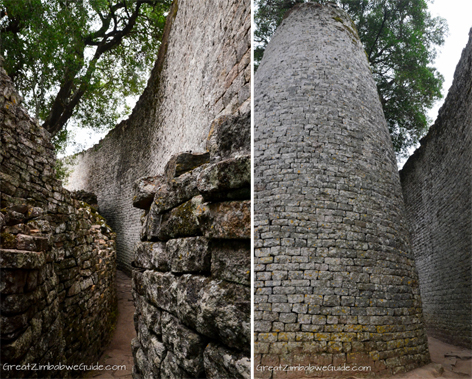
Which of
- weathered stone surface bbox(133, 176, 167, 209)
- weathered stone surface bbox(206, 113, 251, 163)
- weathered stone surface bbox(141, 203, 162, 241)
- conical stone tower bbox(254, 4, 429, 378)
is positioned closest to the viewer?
weathered stone surface bbox(206, 113, 251, 163)

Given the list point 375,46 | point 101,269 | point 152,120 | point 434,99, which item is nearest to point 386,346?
point 101,269

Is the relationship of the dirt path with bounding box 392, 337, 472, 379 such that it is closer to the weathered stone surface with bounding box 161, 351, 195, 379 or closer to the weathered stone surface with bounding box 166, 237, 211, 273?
the weathered stone surface with bounding box 161, 351, 195, 379

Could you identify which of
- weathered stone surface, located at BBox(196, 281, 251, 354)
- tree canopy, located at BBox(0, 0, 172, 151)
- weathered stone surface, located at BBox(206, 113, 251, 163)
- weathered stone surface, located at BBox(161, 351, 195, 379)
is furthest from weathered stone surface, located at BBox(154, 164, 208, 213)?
tree canopy, located at BBox(0, 0, 172, 151)

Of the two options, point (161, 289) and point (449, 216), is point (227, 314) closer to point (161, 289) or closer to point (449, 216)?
point (161, 289)

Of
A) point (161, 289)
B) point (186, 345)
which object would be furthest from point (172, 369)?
point (161, 289)

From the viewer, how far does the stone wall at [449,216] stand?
6965 millimetres

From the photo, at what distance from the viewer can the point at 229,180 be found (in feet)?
4.32

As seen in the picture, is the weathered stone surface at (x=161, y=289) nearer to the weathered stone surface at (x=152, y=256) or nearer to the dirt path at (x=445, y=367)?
the weathered stone surface at (x=152, y=256)

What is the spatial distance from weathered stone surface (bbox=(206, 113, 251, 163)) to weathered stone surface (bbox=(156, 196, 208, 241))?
0.90 feet

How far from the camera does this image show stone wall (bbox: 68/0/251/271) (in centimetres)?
225

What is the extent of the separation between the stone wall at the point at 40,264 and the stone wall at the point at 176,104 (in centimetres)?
180

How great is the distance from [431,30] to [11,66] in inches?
436

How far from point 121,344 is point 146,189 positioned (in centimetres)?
401

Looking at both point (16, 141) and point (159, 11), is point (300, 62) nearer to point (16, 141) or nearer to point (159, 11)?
point (16, 141)
